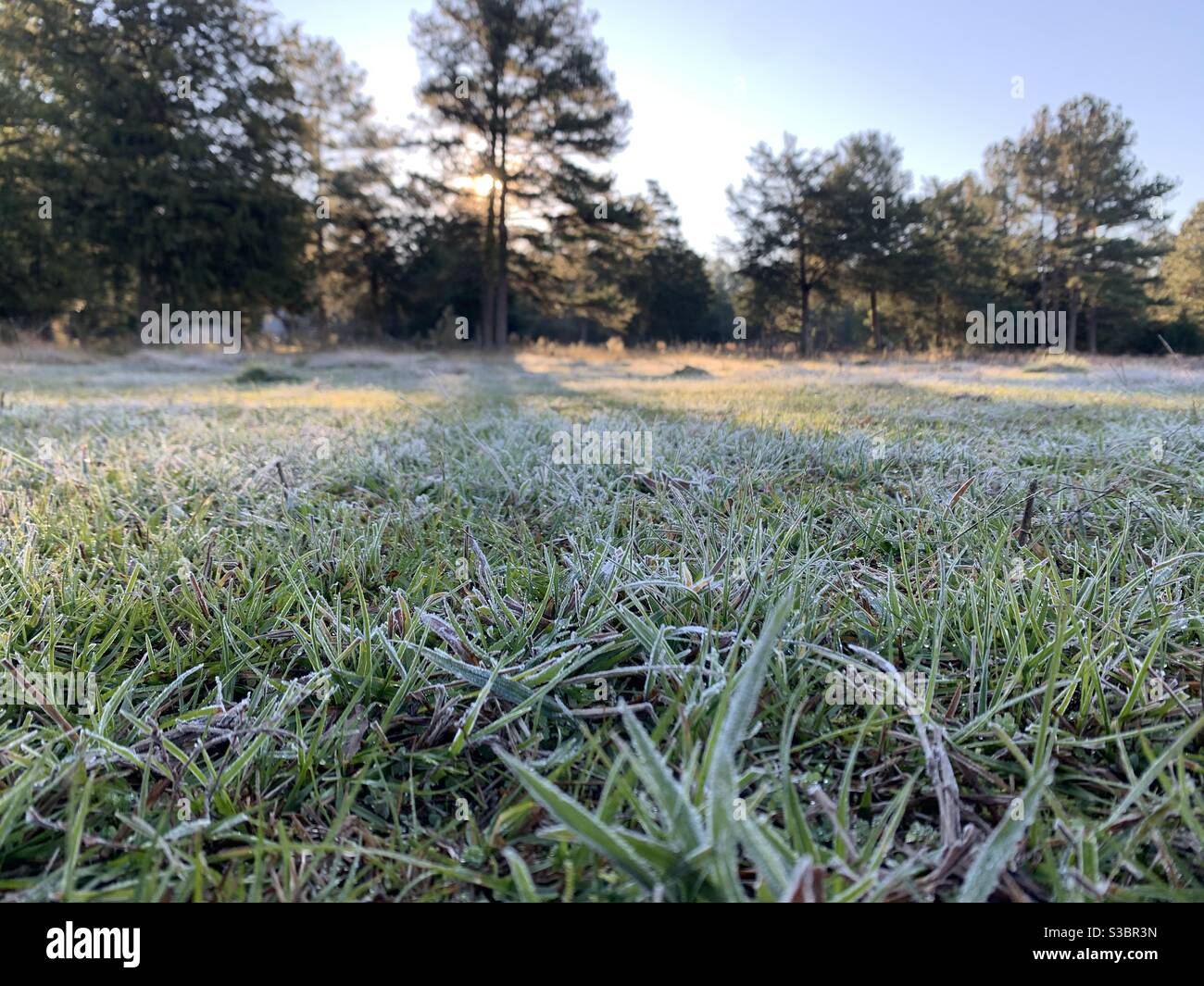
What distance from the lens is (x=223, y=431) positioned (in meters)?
2.67

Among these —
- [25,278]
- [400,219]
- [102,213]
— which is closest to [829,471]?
[102,213]

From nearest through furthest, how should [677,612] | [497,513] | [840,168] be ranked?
[677,612] → [497,513] → [840,168]

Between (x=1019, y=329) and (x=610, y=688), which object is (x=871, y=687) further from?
(x=1019, y=329)

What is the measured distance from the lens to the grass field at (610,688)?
19.7 inches

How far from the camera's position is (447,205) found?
19734 millimetres

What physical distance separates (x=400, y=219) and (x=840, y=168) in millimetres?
A: 15810

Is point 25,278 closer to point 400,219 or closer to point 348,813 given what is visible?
point 400,219

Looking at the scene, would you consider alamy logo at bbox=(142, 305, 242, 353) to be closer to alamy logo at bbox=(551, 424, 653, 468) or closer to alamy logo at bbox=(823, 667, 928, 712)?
alamy logo at bbox=(551, 424, 653, 468)
